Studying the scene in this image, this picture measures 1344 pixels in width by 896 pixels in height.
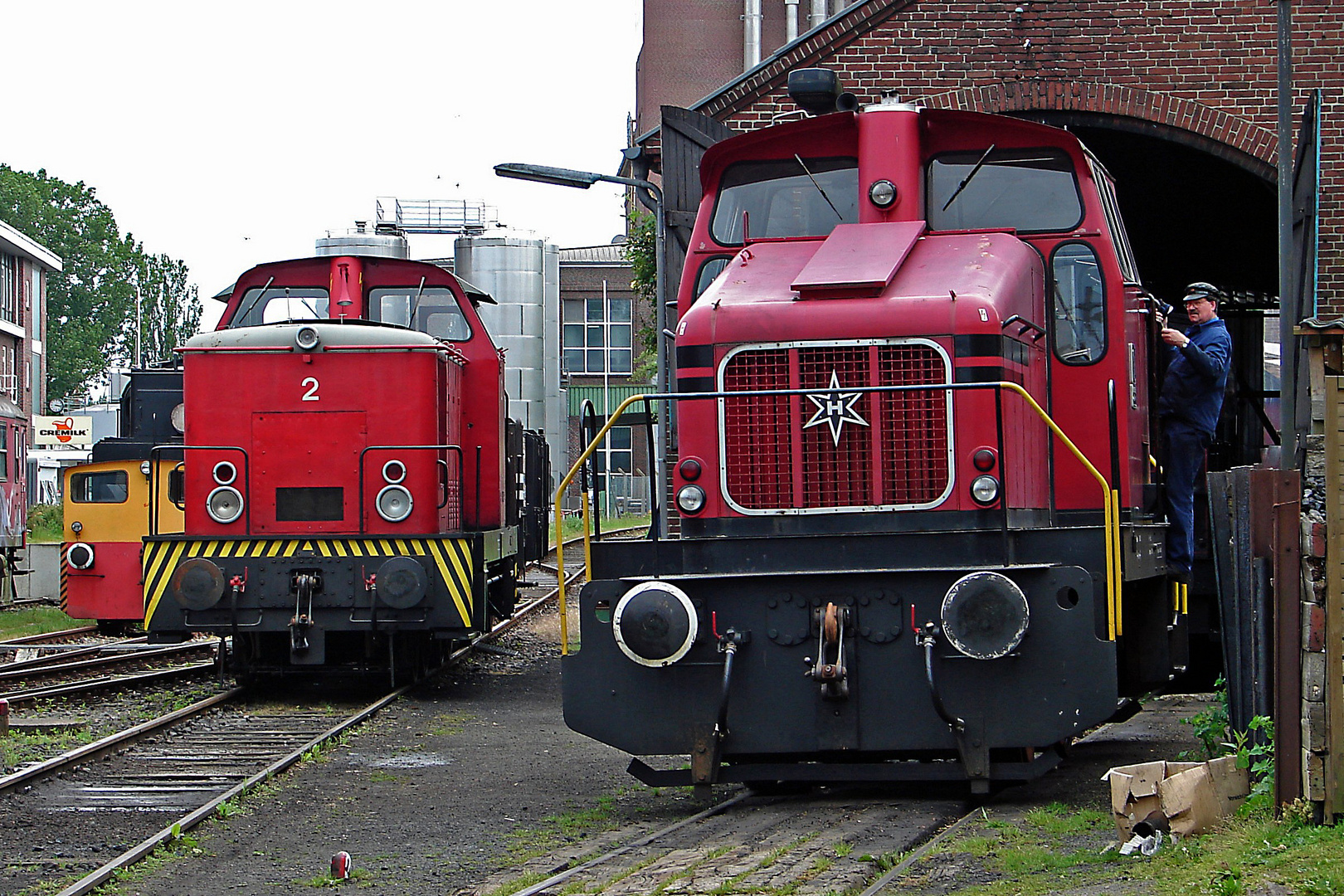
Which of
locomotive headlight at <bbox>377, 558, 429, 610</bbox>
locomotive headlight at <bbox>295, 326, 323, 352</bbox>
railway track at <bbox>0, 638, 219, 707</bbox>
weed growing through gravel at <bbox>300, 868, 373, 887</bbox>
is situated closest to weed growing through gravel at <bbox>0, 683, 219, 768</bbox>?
railway track at <bbox>0, 638, 219, 707</bbox>

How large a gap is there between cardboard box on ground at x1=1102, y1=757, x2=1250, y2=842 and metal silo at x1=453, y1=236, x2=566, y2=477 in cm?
2802

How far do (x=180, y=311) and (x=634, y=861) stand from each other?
75993mm

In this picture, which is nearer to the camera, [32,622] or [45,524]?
[32,622]

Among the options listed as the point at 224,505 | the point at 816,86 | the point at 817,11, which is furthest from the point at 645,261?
the point at 817,11

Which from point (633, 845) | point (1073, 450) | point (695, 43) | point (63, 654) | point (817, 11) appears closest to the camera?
point (633, 845)

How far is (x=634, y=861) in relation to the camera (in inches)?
233

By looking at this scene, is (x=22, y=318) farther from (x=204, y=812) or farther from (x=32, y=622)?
(x=204, y=812)

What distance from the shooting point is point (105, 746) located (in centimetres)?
912

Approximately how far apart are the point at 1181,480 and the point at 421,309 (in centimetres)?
655

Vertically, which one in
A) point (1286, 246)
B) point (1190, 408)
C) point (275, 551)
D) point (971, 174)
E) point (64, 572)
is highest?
point (1286, 246)

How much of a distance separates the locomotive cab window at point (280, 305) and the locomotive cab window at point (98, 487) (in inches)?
153

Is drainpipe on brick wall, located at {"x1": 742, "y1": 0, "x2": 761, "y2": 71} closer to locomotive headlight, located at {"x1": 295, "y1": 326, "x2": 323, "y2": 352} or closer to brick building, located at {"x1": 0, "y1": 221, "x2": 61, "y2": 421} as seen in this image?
brick building, located at {"x1": 0, "y1": 221, "x2": 61, "y2": 421}

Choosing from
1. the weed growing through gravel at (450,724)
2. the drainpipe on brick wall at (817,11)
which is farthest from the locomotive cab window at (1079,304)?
the drainpipe on brick wall at (817,11)

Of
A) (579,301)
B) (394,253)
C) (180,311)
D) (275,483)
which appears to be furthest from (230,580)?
(180,311)
